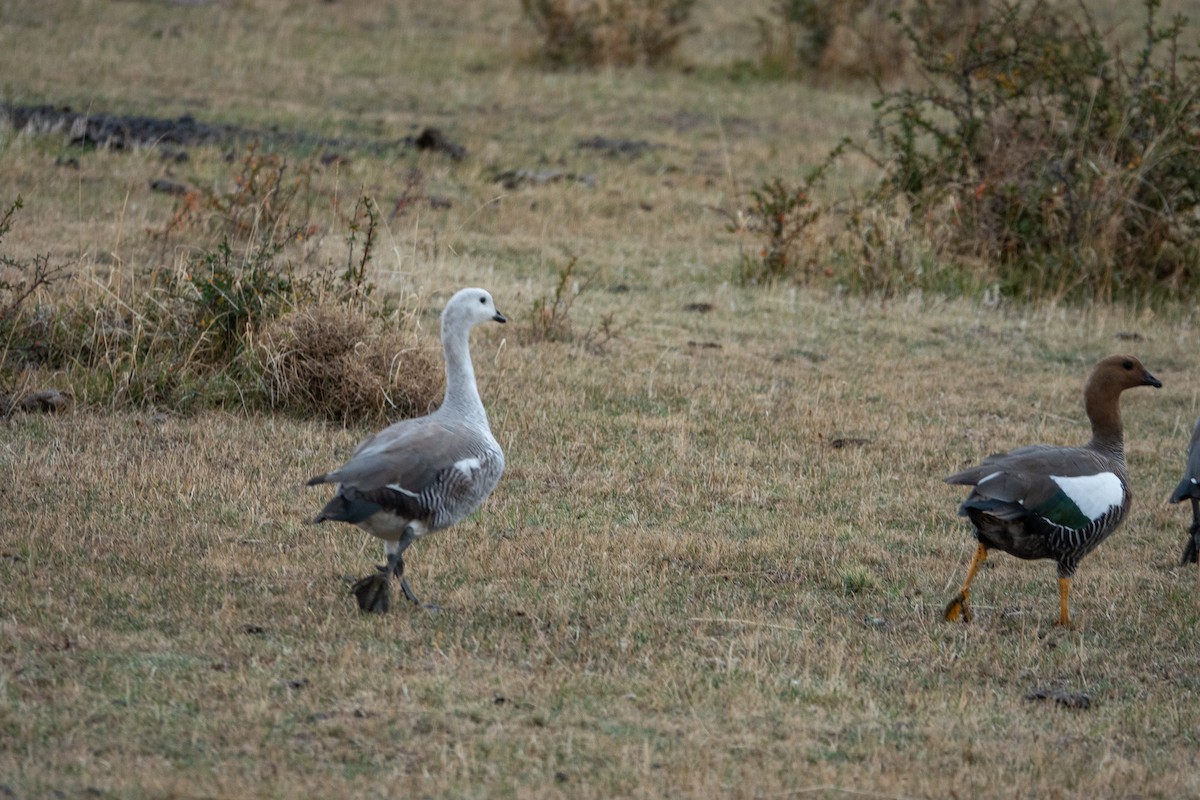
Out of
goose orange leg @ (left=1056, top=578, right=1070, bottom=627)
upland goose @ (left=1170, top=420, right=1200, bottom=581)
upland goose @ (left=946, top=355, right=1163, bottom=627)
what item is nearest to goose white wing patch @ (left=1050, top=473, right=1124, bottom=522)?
upland goose @ (left=946, top=355, right=1163, bottom=627)

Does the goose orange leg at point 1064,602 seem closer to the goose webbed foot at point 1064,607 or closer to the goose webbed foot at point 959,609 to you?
the goose webbed foot at point 1064,607

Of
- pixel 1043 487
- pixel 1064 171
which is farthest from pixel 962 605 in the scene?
pixel 1064 171

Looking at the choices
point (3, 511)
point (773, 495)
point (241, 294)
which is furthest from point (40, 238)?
point (773, 495)

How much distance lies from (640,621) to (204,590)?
1791 mm

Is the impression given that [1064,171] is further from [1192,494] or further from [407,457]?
[407,457]

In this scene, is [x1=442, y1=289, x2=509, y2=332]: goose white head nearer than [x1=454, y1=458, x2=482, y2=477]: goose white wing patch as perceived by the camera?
No

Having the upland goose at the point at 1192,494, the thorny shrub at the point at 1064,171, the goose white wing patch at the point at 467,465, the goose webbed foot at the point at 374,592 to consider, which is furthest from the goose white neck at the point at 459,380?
the thorny shrub at the point at 1064,171

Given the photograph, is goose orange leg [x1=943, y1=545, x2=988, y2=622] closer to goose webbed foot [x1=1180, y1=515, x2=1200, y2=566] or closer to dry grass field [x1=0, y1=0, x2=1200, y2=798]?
dry grass field [x1=0, y1=0, x2=1200, y2=798]

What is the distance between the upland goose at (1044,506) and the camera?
19.5ft

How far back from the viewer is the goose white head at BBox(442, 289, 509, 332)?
21.9 feet

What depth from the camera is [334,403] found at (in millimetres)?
8953

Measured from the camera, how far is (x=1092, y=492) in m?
6.15

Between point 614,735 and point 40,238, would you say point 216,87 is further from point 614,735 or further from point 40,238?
point 614,735

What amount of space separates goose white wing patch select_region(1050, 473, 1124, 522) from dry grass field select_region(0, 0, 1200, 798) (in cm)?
54
